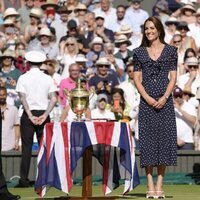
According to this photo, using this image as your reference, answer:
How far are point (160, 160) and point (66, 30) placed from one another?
36.7ft

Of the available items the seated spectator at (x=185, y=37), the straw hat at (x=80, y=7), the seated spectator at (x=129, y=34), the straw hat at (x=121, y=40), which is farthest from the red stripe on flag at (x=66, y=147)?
the straw hat at (x=80, y=7)

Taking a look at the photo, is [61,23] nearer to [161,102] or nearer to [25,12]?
[25,12]

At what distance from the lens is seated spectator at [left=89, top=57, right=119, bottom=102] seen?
63.4 ft

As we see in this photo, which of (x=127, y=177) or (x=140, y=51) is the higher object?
(x=140, y=51)

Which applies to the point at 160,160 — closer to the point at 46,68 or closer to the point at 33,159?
the point at 33,159

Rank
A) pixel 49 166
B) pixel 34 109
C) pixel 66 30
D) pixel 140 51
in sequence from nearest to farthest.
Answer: pixel 49 166 → pixel 140 51 → pixel 34 109 → pixel 66 30

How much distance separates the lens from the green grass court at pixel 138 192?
12.4m

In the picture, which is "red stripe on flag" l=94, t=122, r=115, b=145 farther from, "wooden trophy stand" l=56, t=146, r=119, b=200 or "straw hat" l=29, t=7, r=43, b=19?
"straw hat" l=29, t=7, r=43, b=19

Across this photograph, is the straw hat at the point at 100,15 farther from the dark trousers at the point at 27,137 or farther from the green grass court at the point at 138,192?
the green grass court at the point at 138,192

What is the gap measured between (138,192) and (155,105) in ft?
7.28

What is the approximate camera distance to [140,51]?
39.6ft

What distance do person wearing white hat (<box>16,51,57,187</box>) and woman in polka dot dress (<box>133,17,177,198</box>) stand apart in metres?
3.39

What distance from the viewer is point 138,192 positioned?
13.7m

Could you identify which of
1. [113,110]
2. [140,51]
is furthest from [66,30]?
[140,51]
